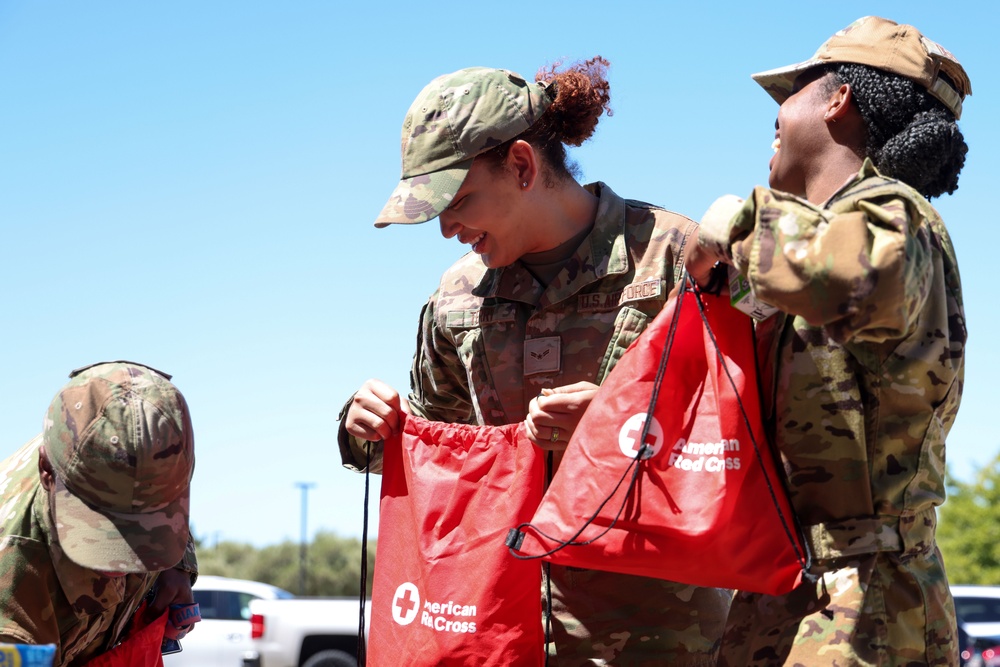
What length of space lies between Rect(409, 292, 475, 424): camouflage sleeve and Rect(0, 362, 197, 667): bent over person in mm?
818

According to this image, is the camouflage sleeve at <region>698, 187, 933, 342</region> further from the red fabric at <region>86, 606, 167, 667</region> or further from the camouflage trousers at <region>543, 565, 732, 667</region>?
the red fabric at <region>86, 606, 167, 667</region>

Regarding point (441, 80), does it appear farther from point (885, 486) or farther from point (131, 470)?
point (885, 486)

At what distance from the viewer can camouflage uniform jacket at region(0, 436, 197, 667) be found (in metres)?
3.23

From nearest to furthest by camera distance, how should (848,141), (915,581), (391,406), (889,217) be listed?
1. (889,217)
2. (915,581)
3. (848,141)
4. (391,406)

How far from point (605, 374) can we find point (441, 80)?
1028 millimetres

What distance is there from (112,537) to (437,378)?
1.13 meters

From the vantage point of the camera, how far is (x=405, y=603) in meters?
3.33

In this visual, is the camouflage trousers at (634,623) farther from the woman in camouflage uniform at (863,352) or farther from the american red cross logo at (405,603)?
the woman in camouflage uniform at (863,352)

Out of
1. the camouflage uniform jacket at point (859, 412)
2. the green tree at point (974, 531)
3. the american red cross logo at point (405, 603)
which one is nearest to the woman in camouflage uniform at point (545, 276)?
the american red cross logo at point (405, 603)

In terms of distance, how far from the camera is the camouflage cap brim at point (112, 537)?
128 inches

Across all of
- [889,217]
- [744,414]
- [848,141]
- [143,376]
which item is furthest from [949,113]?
[143,376]

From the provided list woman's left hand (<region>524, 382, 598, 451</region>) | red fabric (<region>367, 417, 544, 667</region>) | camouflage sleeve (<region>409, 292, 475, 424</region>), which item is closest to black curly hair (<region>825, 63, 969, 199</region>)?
woman's left hand (<region>524, 382, 598, 451</region>)

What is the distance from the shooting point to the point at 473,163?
11.5 ft

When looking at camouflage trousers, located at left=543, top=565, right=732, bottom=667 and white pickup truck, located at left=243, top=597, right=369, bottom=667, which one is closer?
camouflage trousers, located at left=543, top=565, right=732, bottom=667
